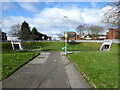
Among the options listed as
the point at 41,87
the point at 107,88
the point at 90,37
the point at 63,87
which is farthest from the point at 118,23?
the point at 90,37

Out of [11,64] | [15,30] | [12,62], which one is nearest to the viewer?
[11,64]

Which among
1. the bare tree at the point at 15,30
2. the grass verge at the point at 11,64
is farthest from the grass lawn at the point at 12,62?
the bare tree at the point at 15,30

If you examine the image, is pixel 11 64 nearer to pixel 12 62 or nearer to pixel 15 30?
pixel 12 62

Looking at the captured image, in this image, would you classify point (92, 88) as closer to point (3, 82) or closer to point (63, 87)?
point (63, 87)

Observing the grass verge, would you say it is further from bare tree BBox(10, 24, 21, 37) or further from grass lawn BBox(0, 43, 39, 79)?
bare tree BBox(10, 24, 21, 37)

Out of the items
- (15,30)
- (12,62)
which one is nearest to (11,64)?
(12,62)

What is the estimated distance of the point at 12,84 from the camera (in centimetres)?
462

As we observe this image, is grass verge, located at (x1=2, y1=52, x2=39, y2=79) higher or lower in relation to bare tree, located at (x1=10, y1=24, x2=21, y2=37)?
lower

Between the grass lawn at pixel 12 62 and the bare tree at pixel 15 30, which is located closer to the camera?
the grass lawn at pixel 12 62

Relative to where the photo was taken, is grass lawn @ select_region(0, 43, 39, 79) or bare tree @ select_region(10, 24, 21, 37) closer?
grass lawn @ select_region(0, 43, 39, 79)

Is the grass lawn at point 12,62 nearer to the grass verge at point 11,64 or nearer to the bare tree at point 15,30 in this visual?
the grass verge at point 11,64

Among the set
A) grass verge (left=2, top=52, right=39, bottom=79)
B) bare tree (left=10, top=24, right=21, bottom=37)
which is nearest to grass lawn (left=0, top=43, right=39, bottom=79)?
grass verge (left=2, top=52, right=39, bottom=79)

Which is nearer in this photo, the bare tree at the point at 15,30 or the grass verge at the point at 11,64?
the grass verge at the point at 11,64

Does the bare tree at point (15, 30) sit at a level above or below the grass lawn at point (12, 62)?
above
